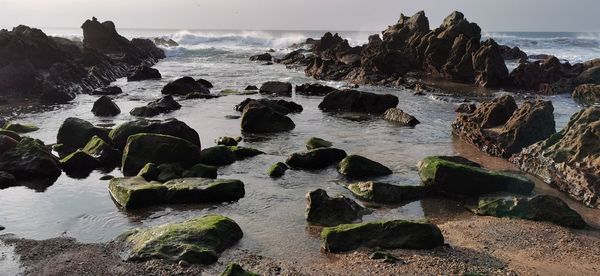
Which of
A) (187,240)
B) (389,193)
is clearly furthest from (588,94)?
(187,240)

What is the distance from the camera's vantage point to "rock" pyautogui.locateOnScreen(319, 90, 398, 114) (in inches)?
925

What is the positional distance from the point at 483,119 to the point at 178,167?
10108 mm

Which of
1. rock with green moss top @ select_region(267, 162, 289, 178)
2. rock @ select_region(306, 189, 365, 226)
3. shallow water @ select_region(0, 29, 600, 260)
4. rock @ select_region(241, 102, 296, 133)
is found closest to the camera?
shallow water @ select_region(0, 29, 600, 260)

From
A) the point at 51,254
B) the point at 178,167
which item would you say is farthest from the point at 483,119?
the point at 51,254

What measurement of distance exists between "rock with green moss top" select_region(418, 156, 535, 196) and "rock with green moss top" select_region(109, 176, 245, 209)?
440cm

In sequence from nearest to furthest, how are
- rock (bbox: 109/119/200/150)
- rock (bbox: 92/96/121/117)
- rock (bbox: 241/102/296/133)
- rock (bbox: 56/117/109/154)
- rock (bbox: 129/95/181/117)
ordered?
rock (bbox: 109/119/200/150) → rock (bbox: 56/117/109/154) → rock (bbox: 241/102/296/133) → rock (bbox: 129/95/181/117) → rock (bbox: 92/96/121/117)

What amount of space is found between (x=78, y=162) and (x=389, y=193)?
326 inches

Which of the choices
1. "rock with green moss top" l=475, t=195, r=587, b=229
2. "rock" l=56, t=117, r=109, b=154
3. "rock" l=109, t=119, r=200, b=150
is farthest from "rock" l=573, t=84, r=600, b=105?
"rock" l=56, t=117, r=109, b=154

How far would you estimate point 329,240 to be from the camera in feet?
27.5

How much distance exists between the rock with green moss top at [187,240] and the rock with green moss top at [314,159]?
4843mm

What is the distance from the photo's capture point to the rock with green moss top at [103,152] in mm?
14047

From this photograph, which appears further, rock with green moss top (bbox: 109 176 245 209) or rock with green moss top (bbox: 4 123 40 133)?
rock with green moss top (bbox: 4 123 40 133)

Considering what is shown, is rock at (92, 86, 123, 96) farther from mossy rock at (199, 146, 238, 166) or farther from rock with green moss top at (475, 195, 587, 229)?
rock with green moss top at (475, 195, 587, 229)

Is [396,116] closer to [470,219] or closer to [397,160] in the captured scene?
[397,160]
